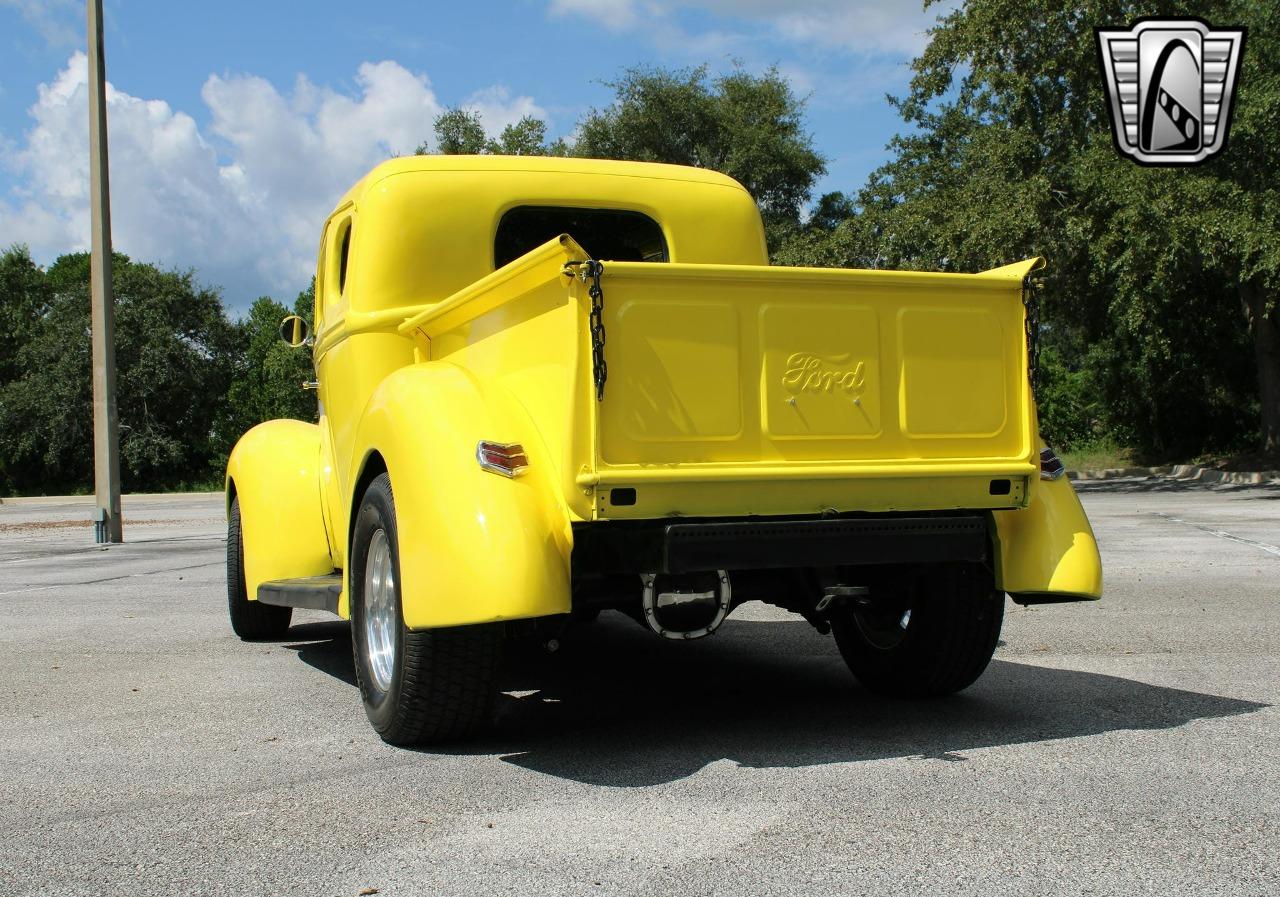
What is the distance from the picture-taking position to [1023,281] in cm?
463

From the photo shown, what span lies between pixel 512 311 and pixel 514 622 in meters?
1.06

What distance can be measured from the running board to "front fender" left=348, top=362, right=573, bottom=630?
1.03 m

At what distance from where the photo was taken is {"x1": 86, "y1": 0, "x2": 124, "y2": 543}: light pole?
53.1 feet

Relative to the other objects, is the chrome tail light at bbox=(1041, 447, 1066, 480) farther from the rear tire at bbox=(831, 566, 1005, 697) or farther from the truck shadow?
the truck shadow

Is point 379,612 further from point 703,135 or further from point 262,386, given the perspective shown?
point 262,386

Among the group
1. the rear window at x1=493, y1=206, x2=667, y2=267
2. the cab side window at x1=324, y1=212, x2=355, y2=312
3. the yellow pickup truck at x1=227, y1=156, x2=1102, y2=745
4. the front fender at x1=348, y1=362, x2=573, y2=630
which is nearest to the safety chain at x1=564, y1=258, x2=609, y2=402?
the yellow pickup truck at x1=227, y1=156, x2=1102, y2=745

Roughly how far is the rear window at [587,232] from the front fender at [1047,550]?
2242mm

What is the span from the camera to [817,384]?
4.41 meters

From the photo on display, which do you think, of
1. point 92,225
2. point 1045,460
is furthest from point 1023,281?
point 92,225

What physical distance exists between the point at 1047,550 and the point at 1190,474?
2721cm

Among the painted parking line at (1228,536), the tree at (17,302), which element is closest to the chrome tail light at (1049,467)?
the painted parking line at (1228,536)

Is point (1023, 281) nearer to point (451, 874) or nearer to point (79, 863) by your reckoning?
point (451, 874)

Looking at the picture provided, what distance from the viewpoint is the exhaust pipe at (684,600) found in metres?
4.40

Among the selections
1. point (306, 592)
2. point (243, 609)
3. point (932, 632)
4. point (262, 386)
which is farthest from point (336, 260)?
point (262, 386)
